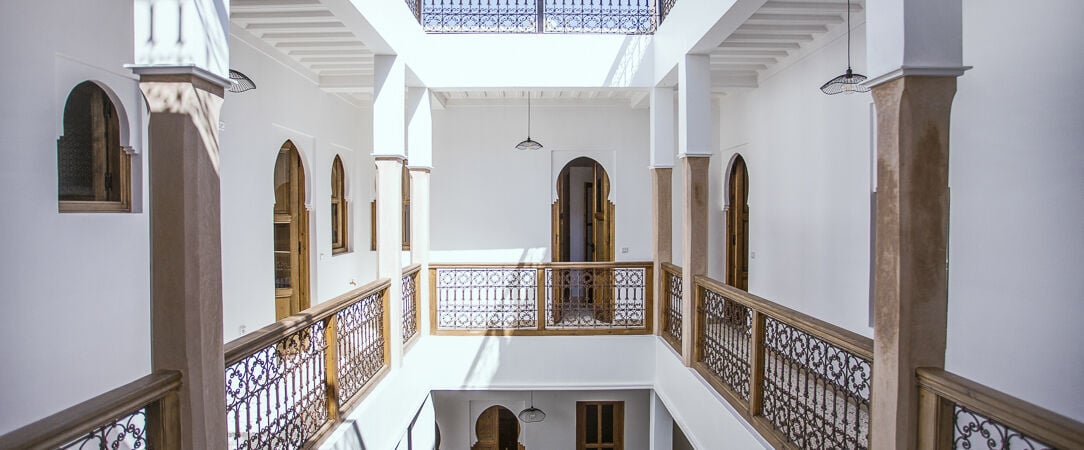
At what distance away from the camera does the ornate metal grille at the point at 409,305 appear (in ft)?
22.6

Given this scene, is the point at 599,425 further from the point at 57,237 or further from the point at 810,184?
the point at 57,237

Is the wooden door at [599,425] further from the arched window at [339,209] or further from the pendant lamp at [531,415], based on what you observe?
the arched window at [339,209]

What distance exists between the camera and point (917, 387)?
2611 millimetres

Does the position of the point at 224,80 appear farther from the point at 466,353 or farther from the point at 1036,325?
the point at 466,353

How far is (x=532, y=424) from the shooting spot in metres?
10.4

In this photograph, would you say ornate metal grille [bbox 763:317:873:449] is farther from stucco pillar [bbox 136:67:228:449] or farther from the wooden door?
the wooden door

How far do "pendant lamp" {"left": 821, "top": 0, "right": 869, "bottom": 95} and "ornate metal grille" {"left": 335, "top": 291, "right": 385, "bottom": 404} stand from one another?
435 cm

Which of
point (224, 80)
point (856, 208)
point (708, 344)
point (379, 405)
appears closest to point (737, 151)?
point (856, 208)

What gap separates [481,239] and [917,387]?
26.1ft

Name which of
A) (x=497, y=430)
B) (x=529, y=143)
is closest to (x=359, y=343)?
(x=529, y=143)

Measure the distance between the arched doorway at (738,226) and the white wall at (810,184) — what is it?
46 cm

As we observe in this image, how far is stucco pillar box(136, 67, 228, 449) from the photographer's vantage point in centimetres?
255

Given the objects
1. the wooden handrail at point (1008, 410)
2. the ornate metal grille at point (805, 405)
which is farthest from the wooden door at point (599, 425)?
the wooden handrail at point (1008, 410)

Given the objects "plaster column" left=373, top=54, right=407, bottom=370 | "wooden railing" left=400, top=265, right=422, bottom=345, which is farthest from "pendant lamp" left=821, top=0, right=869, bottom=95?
"wooden railing" left=400, top=265, right=422, bottom=345
